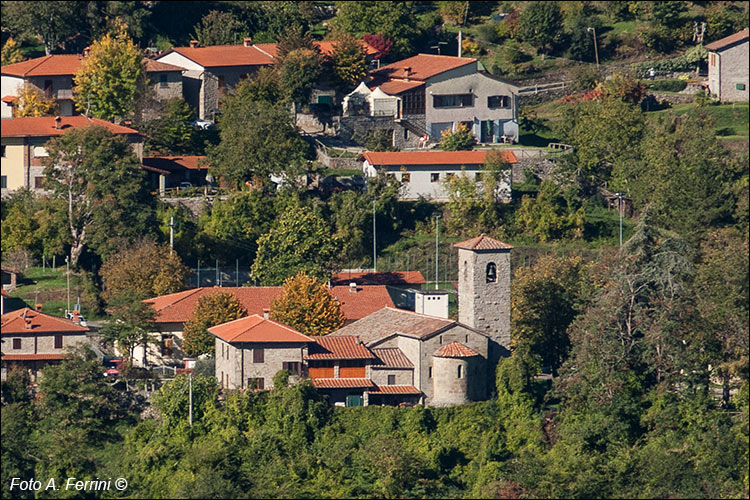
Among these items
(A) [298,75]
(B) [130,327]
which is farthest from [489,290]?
(A) [298,75]

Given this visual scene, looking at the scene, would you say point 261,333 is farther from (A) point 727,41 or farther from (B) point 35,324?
(A) point 727,41

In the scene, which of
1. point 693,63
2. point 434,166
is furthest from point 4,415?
point 693,63

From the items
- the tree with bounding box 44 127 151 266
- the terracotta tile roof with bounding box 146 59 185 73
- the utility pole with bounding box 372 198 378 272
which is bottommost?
the utility pole with bounding box 372 198 378 272

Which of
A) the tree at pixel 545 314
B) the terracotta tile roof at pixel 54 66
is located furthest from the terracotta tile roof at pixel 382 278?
the terracotta tile roof at pixel 54 66

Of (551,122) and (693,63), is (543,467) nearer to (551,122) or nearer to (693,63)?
(551,122)

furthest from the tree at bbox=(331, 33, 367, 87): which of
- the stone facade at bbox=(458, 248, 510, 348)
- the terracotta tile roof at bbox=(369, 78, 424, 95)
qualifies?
the stone facade at bbox=(458, 248, 510, 348)

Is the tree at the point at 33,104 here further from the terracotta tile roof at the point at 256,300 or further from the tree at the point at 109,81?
the terracotta tile roof at the point at 256,300

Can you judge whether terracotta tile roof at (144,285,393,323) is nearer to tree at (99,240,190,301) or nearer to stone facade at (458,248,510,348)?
tree at (99,240,190,301)
